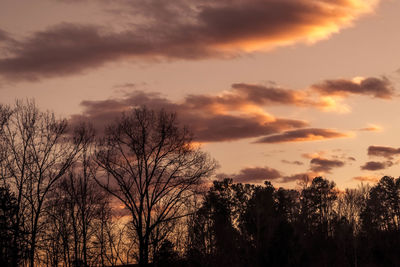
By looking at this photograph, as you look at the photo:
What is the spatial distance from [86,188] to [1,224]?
32.1ft

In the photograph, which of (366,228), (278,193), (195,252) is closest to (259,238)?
(195,252)

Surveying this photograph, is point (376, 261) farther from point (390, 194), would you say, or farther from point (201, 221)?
point (390, 194)

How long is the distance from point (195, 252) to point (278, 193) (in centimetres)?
3451

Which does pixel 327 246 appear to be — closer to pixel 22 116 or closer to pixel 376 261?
pixel 376 261

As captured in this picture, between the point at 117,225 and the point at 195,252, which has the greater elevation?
the point at 117,225

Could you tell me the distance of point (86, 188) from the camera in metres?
54.0

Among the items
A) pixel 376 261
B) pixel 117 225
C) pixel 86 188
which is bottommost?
pixel 376 261

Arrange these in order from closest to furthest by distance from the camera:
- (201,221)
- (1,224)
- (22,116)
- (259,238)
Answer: (22,116)
(1,224)
(259,238)
(201,221)

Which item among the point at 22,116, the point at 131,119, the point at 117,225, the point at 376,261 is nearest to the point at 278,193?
the point at 376,261

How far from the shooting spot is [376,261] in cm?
7338

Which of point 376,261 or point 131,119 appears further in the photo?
point 376,261

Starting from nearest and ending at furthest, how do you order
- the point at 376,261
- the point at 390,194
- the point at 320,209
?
the point at 376,261, the point at 320,209, the point at 390,194

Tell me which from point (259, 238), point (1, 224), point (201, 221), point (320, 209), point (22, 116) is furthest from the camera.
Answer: point (320, 209)

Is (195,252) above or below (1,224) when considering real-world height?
below
